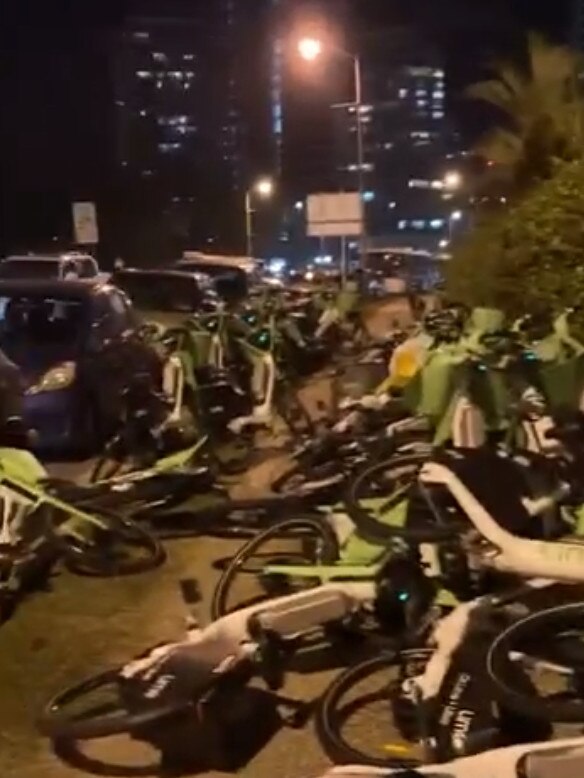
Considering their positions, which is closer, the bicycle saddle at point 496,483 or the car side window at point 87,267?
the bicycle saddle at point 496,483

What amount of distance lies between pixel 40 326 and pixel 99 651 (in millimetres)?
6180

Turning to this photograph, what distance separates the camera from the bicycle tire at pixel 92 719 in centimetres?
503

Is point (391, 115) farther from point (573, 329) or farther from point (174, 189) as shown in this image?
point (573, 329)

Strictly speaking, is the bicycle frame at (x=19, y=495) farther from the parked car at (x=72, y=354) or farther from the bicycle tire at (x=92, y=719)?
the parked car at (x=72, y=354)

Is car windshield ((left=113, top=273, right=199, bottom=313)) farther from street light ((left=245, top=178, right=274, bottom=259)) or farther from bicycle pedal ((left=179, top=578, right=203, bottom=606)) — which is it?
street light ((left=245, top=178, right=274, bottom=259))

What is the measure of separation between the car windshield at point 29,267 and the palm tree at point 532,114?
23.2 feet

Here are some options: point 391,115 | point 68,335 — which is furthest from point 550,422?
point 391,115

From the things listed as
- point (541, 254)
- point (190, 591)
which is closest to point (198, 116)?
point (541, 254)

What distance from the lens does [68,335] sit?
40.8 ft

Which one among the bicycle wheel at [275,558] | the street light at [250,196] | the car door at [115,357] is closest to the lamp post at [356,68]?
the street light at [250,196]

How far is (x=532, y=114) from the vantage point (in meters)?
22.0

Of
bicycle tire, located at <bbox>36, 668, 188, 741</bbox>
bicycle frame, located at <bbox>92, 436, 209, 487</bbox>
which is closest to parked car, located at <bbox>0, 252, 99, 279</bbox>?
bicycle frame, located at <bbox>92, 436, 209, 487</bbox>

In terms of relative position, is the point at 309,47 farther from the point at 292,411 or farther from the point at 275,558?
the point at 275,558

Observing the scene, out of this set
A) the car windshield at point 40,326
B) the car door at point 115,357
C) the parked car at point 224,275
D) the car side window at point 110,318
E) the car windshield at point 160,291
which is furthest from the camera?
the parked car at point 224,275
